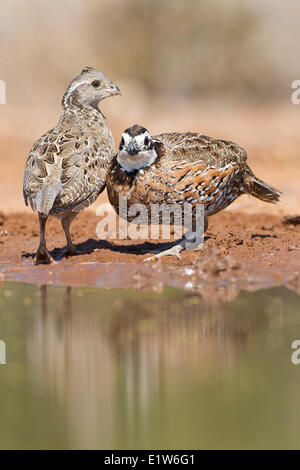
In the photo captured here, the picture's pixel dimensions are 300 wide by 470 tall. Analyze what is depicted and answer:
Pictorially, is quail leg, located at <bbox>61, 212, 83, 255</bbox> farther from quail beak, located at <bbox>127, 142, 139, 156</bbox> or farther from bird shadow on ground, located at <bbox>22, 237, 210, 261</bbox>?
quail beak, located at <bbox>127, 142, 139, 156</bbox>

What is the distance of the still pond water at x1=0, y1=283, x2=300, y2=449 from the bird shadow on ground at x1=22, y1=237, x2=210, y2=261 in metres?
2.25

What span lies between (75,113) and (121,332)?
4338 millimetres

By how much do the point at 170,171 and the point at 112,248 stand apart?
1690mm

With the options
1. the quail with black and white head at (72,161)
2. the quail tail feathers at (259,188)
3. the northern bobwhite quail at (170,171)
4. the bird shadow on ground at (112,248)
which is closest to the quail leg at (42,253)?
the quail with black and white head at (72,161)

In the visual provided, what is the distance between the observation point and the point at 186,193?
28.8 ft

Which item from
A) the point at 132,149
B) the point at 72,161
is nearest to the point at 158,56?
the point at 72,161

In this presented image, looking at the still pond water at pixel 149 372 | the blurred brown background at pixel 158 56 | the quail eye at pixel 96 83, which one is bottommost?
the still pond water at pixel 149 372

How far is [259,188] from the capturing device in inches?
387

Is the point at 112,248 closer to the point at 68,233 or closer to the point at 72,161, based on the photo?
the point at 68,233

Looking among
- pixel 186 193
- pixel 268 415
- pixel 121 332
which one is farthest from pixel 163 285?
pixel 268 415

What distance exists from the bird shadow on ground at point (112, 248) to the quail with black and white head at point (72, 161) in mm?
209

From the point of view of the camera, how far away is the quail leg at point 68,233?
31.3ft

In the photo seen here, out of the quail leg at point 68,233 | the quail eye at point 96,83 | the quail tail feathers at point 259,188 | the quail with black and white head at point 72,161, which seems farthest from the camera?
the quail eye at point 96,83

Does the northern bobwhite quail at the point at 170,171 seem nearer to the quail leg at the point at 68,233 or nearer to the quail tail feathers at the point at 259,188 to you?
the quail tail feathers at the point at 259,188
